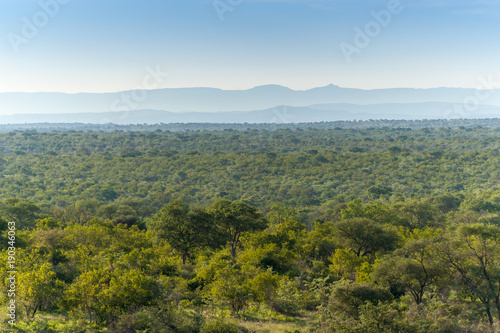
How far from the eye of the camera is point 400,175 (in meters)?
105

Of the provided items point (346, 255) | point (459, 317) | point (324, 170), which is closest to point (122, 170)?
point (324, 170)

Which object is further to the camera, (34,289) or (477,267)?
(477,267)

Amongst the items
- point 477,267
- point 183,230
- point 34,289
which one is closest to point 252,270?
point 183,230

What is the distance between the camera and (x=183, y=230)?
3186 centimetres

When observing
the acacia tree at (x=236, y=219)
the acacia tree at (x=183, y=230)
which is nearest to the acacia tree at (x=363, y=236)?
the acacia tree at (x=236, y=219)

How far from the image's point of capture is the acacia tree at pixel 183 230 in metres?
31.5

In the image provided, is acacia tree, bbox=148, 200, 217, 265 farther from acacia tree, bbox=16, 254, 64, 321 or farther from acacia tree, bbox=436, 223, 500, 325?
acacia tree, bbox=436, 223, 500, 325

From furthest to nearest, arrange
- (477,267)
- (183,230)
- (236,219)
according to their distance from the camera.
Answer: (236,219) → (183,230) → (477,267)

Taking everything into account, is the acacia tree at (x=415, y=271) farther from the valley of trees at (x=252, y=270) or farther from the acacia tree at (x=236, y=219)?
the acacia tree at (x=236, y=219)

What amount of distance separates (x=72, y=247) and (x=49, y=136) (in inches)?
7104

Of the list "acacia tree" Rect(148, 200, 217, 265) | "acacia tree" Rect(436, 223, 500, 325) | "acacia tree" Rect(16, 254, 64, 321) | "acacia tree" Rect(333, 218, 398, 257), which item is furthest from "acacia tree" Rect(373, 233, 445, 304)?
"acacia tree" Rect(16, 254, 64, 321)

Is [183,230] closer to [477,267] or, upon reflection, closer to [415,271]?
[415,271]

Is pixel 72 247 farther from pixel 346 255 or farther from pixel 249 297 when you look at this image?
pixel 346 255

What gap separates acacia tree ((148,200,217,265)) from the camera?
103ft
